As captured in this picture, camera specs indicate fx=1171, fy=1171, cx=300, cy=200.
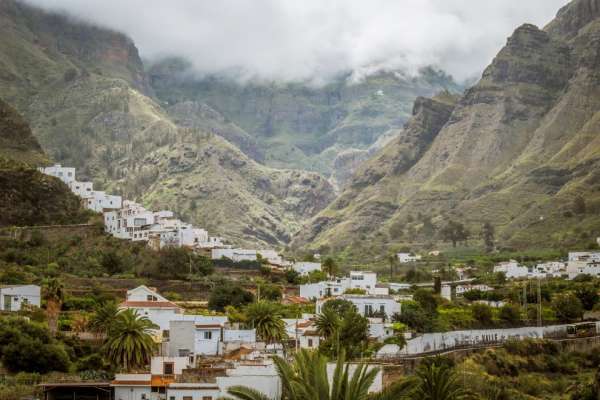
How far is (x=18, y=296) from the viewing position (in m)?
A: 87.6

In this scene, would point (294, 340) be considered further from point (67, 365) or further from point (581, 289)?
point (581, 289)

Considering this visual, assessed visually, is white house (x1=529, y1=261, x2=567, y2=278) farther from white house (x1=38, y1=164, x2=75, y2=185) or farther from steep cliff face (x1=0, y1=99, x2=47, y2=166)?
steep cliff face (x1=0, y1=99, x2=47, y2=166)

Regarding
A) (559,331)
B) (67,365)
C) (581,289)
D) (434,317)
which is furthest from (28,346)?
(581,289)

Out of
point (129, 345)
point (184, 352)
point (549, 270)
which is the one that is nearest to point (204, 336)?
point (184, 352)

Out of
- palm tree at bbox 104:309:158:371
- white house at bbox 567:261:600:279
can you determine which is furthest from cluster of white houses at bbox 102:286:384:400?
white house at bbox 567:261:600:279

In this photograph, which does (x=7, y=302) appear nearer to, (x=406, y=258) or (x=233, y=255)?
(x=233, y=255)

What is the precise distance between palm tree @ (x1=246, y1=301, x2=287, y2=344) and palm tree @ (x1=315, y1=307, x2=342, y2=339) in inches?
103

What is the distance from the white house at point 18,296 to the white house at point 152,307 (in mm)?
6658

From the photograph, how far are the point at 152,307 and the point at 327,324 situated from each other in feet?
43.0

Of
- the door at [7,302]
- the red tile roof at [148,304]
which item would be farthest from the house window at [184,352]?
the door at [7,302]

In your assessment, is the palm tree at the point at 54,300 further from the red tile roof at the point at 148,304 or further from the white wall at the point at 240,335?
the white wall at the point at 240,335

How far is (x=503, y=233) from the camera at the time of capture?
650ft

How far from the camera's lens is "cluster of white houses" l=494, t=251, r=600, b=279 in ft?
473

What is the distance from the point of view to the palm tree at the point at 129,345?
2611 inches
